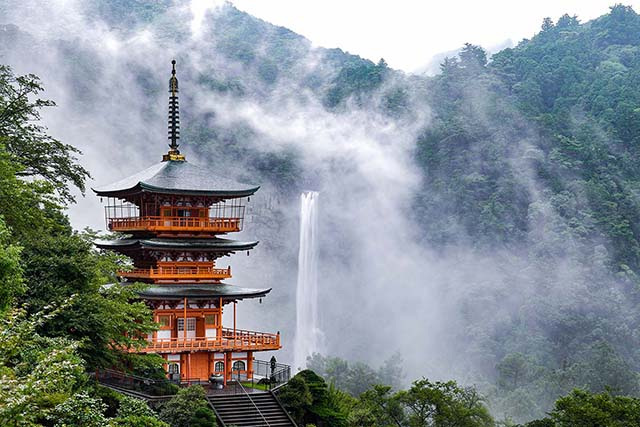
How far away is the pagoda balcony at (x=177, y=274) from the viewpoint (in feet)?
101

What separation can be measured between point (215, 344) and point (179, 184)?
18.6 feet

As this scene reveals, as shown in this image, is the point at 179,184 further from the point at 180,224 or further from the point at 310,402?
the point at 310,402

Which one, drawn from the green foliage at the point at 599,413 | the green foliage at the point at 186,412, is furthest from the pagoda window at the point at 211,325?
the green foliage at the point at 599,413

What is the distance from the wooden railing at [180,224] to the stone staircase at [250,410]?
628 centimetres

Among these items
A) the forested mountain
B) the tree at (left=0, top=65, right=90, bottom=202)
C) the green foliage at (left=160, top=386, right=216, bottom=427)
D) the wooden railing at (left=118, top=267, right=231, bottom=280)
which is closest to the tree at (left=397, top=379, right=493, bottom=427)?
the green foliage at (left=160, top=386, right=216, bottom=427)

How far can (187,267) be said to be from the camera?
3153 centimetres

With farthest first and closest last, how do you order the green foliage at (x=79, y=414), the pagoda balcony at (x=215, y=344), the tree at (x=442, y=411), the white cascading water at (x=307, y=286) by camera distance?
the white cascading water at (x=307, y=286) → the pagoda balcony at (x=215, y=344) → the tree at (x=442, y=411) → the green foliage at (x=79, y=414)

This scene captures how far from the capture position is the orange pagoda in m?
30.3

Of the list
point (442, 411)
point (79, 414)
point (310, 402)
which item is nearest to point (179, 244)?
point (310, 402)

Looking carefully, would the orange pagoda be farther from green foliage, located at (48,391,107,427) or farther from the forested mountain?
the forested mountain

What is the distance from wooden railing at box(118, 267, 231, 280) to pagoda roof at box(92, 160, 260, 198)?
9.00 feet

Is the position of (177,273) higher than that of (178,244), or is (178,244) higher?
(178,244)

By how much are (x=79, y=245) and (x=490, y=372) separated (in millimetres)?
44099

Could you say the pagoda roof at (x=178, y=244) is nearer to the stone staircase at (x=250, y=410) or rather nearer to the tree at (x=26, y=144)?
the tree at (x=26, y=144)
